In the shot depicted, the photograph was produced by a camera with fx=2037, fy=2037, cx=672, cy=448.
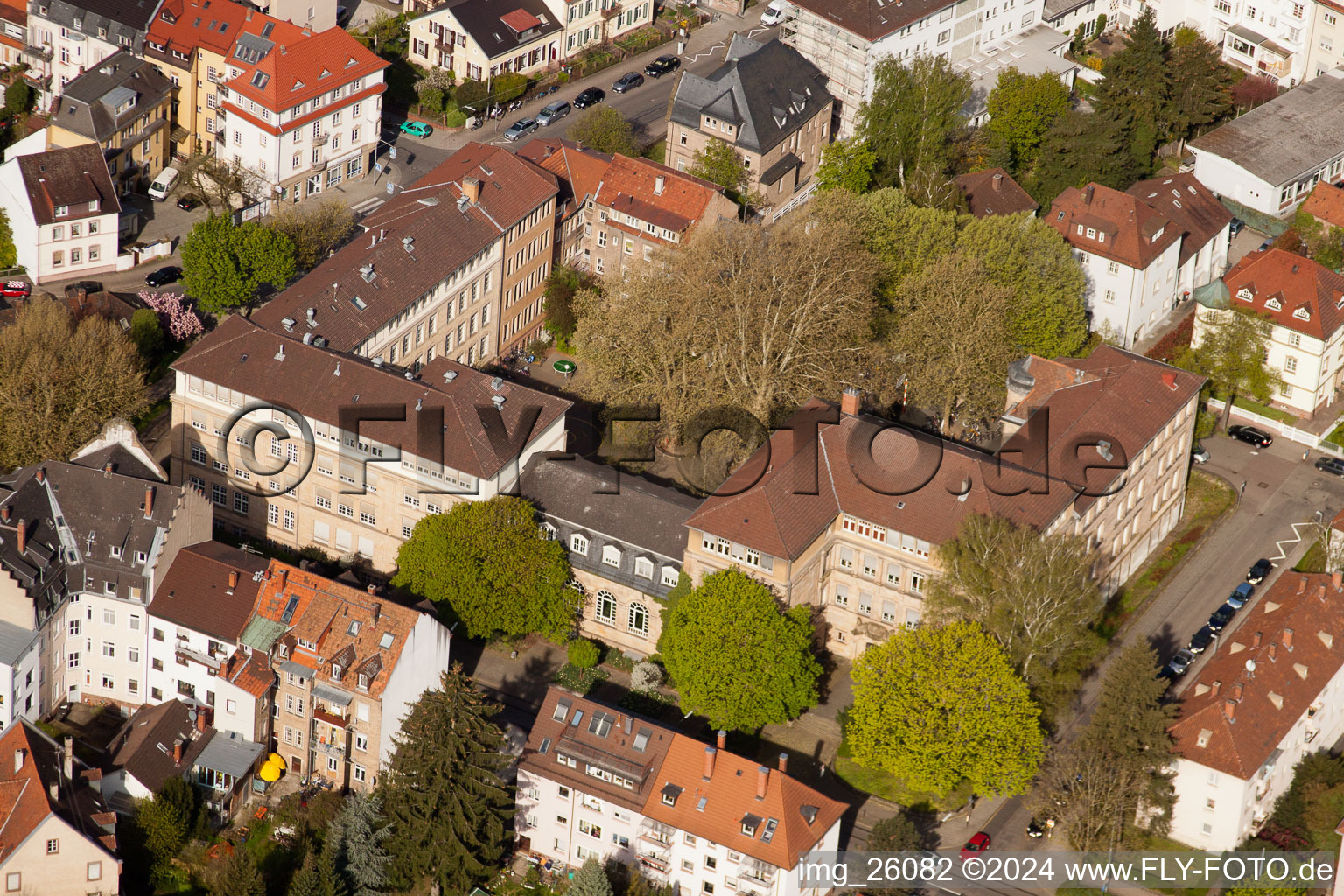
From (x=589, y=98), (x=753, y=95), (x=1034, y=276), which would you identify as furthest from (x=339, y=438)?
(x=589, y=98)

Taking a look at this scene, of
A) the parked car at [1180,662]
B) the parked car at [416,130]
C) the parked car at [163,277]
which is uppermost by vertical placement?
the parked car at [1180,662]

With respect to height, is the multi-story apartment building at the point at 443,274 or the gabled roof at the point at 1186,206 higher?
the gabled roof at the point at 1186,206

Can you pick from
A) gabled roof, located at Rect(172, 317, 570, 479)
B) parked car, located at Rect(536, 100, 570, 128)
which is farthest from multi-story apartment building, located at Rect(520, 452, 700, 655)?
parked car, located at Rect(536, 100, 570, 128)

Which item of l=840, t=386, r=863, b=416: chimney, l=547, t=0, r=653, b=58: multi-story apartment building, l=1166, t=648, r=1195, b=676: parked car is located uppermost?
l=840, t=386, r=863, b=416: chimney

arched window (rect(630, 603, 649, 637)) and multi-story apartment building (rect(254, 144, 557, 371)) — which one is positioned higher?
multi-story apartment building (rect(254, 144, 557, 371))

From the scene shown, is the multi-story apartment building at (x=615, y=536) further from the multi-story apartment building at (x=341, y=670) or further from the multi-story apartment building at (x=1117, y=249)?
the multi-story apartment building at (x=1117, y=249)

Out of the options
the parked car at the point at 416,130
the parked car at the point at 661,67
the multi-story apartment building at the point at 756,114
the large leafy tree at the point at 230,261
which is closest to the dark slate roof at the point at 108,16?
the parked car at the point at 416,130

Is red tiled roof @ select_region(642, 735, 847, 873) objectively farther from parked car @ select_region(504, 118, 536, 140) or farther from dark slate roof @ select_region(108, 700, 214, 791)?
parked car @ select_region(504, 118, 536, 140)
